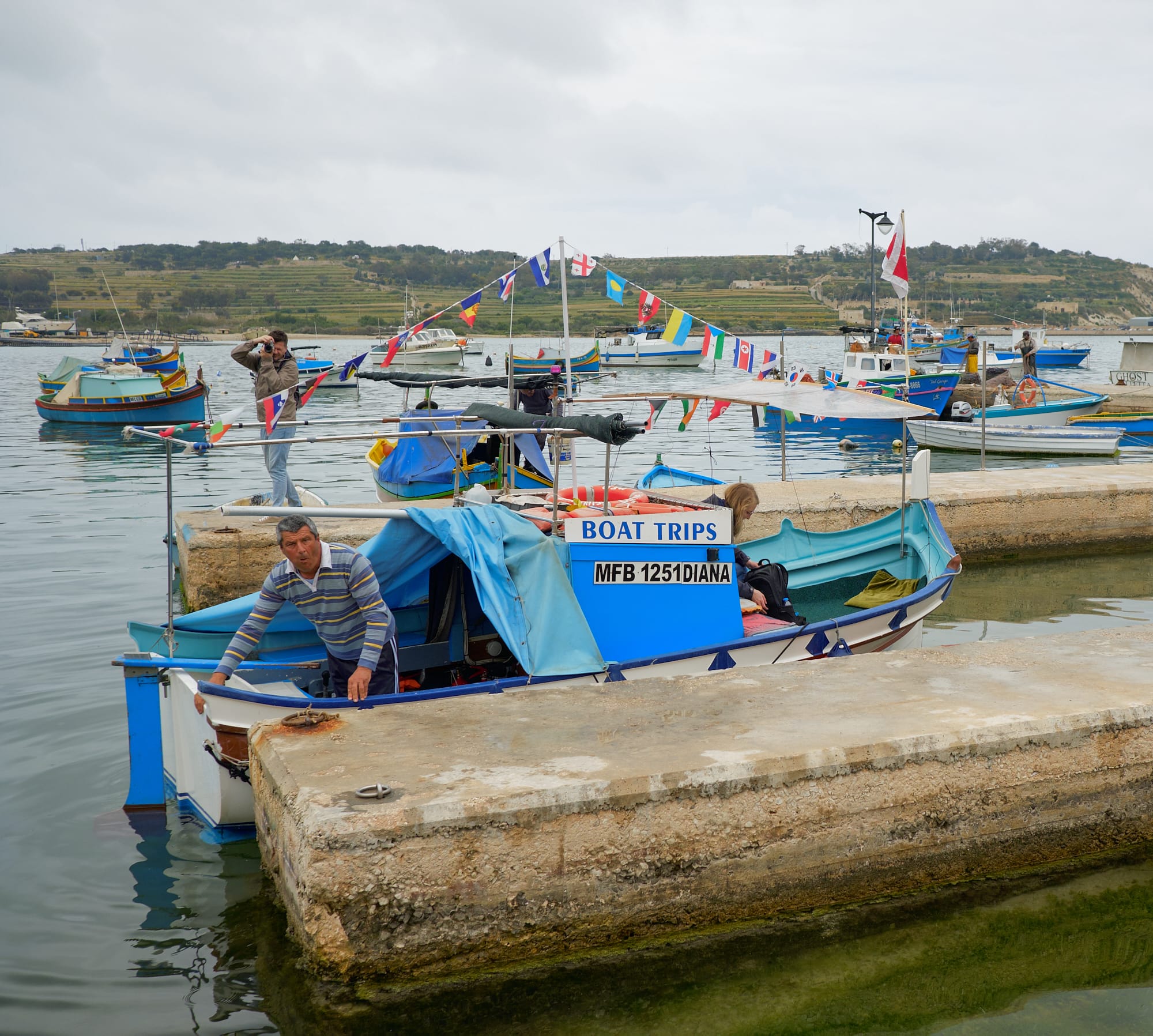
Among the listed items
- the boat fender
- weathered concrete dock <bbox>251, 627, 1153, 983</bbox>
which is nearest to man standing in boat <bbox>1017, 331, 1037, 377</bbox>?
weathered concrete dock <bbox>251, 627, 1153, 983</bbox>

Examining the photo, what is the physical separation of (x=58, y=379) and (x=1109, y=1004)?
37.8m

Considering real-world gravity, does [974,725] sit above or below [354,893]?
above

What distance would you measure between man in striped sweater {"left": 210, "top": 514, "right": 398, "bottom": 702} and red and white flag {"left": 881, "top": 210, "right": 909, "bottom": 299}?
11837 mm

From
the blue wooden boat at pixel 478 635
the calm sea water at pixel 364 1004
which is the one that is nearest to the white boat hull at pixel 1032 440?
the blue wooden boat at pixel 478 635

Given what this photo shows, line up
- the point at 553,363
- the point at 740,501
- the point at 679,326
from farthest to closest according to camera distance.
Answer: the point at 553,363
the point at 679,326
the point at 740,501

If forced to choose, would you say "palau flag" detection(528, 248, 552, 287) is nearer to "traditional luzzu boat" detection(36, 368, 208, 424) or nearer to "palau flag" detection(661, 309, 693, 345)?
"palau flag" detection(661, 309, 693, 345)

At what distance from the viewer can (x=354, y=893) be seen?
Answer: 4066 mm

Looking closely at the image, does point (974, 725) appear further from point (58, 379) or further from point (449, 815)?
point (58, 379)

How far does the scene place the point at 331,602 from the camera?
605 cm

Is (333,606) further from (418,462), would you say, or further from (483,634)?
(418,462)

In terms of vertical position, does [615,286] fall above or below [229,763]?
above

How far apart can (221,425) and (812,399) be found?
5165mm

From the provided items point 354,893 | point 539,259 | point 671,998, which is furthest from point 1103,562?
point 354,893

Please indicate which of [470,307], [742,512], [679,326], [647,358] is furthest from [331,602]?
[647,358]
